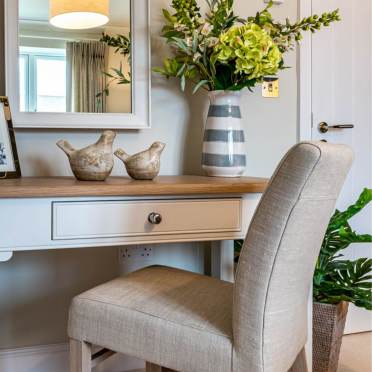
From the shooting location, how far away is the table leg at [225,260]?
175 cm

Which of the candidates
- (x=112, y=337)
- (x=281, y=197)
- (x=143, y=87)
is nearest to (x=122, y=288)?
(x=112, y=337)

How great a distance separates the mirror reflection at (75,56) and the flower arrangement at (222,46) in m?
0.17

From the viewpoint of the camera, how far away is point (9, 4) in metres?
1.67

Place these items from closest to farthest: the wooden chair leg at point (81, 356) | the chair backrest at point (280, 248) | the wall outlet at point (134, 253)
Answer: the chair backrest at point (280, 248), the wooden chair leg at point (81, 356), the wall outlet at point (134, 253)

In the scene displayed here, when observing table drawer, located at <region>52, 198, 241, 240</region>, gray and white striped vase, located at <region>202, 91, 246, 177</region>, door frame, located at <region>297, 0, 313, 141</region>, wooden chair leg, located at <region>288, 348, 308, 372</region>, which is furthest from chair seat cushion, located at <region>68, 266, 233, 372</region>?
door frame, located at <region>297, 0, 313, 141</region>

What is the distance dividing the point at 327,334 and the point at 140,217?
3.31ft

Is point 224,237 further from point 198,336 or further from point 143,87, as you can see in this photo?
point 143,87

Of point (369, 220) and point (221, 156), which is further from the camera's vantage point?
point (369, 220)

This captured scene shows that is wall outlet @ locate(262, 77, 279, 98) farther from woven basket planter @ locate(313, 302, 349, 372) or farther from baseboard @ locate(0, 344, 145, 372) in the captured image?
baseboard @ locate(0, 344, 145, 372)

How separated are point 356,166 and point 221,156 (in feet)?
3.33

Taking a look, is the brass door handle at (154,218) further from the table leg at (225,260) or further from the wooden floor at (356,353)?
the wooden floor at (356,353)

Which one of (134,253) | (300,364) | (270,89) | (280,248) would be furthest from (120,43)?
(300,364)

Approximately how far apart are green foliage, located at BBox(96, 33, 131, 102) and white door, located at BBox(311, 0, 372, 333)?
93cm

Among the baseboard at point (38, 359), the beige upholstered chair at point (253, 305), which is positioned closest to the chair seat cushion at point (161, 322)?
the beige upholstered chair at point (253, 305)
